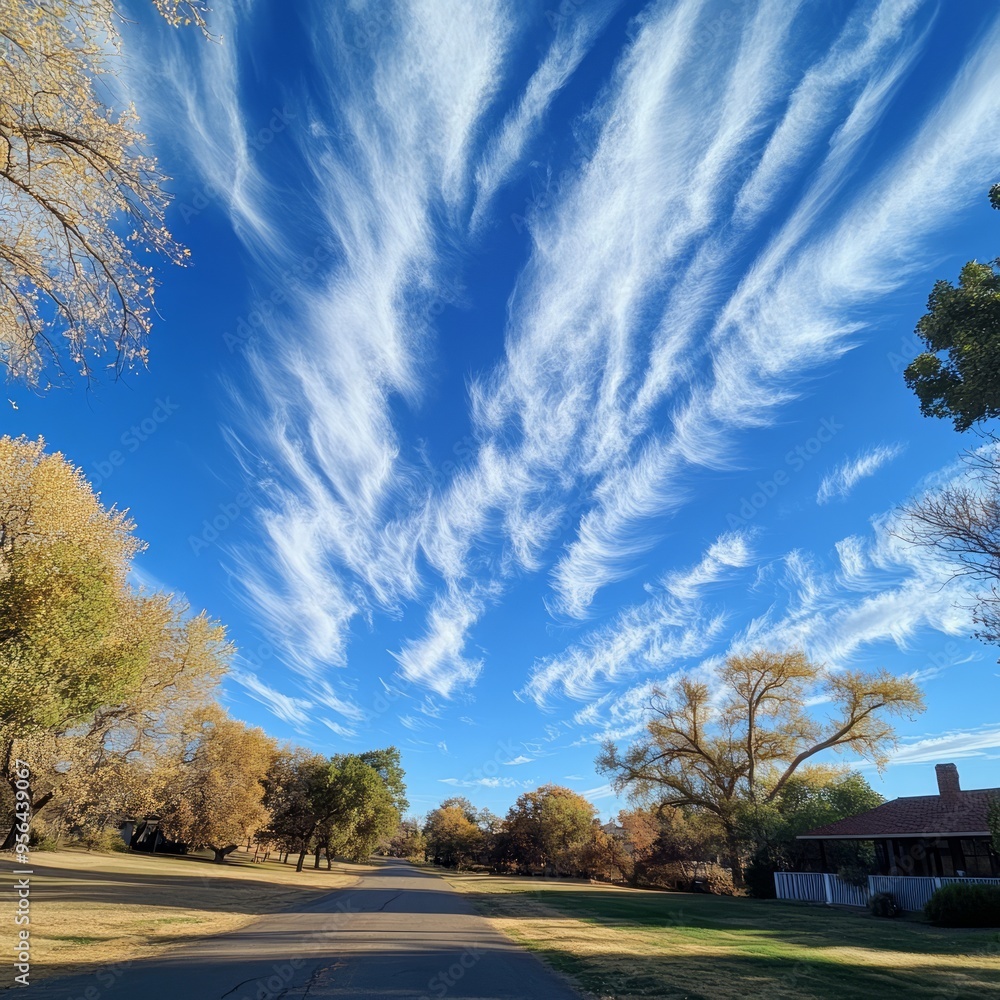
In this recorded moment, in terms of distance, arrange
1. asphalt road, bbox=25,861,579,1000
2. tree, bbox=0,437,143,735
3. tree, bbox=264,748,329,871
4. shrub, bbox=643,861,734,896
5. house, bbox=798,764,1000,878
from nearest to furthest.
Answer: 1. asphalt road, bbox=25,861,579,1000
2. tree, bbox=0,437,143,735
3. house, bbox=798,764,1000,878
4. shrub, bbox=643,861,734,896
5. tree, bbox=264,748,329,871

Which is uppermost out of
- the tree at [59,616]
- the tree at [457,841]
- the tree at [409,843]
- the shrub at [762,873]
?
the tree at [59,616]

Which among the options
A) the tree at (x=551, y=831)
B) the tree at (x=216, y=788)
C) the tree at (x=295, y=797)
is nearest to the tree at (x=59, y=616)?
the tree at (x=216, y=788)

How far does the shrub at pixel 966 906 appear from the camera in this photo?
1906 centimetres

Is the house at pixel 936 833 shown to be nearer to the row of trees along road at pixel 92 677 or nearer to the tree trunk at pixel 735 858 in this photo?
the tree trunk at pixel 735 858

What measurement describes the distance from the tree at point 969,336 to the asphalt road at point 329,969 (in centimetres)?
1512

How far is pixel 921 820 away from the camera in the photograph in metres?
26.7

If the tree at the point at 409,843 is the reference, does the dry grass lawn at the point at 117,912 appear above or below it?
above

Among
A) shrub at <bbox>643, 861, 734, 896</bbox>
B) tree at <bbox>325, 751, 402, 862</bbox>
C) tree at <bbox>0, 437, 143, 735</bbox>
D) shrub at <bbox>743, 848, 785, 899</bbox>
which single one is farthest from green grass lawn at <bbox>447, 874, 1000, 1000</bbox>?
tree at <bbox>325, 751, 402, 862</bbox>

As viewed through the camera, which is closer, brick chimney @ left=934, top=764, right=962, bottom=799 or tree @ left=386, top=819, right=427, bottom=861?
brick chimney @ left=934, top=764, right=962, bottom=799

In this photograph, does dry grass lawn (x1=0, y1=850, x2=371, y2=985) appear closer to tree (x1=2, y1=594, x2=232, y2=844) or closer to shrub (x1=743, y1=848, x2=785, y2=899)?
tree (x1=2, y1=594, x2=232, y2=844)

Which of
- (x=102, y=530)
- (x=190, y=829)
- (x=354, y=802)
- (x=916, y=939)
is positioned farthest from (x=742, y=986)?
(x=354, y=802)

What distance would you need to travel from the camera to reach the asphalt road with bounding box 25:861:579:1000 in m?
7.64

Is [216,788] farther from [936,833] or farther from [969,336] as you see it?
[969,336]

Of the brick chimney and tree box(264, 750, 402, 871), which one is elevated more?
the brick chimney
